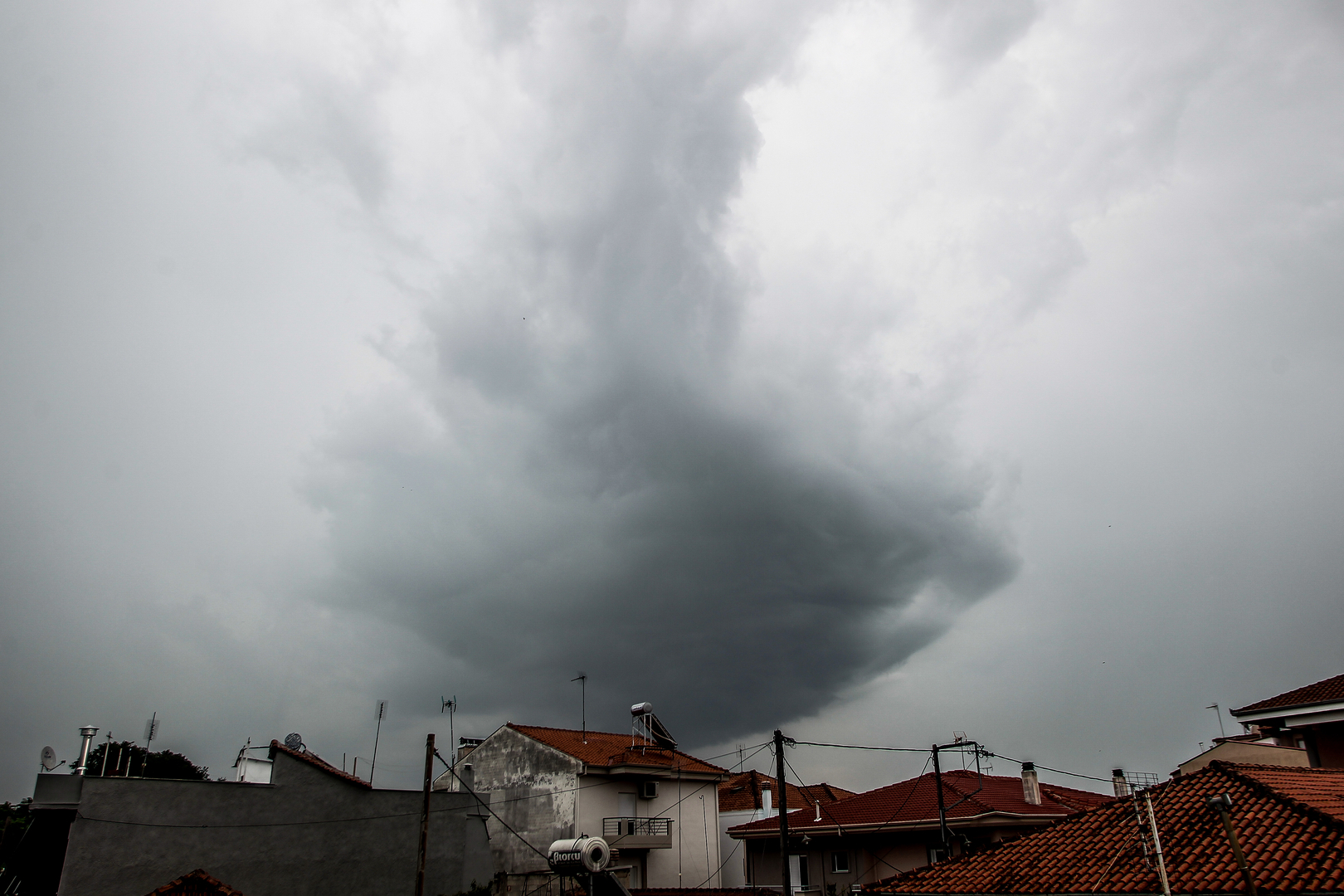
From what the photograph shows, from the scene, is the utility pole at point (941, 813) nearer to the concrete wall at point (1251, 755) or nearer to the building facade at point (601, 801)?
the concrete wall at point (1251, 755)

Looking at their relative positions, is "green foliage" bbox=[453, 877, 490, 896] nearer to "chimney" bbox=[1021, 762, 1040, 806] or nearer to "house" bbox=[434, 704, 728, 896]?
"house" bbox=[434, 704, 728, 896]

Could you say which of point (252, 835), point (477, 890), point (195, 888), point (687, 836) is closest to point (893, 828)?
point (687, 836)

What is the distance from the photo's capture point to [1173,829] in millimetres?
19594

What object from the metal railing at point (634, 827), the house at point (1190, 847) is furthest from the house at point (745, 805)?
the house at point (1190, 847)

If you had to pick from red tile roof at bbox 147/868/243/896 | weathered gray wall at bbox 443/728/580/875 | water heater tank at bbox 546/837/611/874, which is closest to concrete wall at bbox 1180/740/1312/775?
water heater tank at bbox 546/837/611/874

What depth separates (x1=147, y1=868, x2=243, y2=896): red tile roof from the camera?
66.0 ft

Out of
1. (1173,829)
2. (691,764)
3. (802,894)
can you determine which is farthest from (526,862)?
(1173,829)

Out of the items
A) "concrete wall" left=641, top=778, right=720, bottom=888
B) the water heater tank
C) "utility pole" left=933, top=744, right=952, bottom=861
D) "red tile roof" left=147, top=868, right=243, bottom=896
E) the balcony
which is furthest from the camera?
"concrete wall" left=641, top=778, right=720, bottom=888

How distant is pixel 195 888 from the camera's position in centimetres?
2061

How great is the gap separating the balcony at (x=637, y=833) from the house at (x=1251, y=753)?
2539 cm

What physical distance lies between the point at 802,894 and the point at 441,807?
1753cm

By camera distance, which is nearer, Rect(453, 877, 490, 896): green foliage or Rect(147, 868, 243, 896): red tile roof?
→ Rect(147, 868, 243, 896): red tile roof

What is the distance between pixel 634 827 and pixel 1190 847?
2990cm

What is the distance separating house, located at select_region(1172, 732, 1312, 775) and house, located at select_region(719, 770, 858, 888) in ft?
66.5
